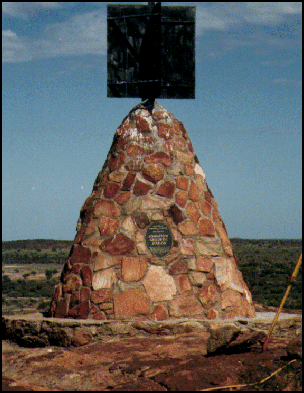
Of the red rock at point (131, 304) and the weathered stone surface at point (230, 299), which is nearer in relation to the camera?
the red rock at point (131, 304)

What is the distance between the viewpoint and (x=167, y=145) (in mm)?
7891

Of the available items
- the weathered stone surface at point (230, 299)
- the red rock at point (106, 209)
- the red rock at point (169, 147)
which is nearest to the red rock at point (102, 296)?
the red rock at point (106, 209)

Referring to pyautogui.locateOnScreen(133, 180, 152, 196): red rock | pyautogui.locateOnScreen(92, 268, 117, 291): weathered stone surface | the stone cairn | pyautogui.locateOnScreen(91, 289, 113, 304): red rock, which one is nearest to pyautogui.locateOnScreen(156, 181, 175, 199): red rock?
the stone cairn

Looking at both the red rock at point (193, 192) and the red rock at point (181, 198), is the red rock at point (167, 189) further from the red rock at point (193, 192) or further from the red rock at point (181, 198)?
the red rock at point (193, 192)

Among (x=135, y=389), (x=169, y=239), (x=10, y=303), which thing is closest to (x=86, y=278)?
(x=169, y=239)

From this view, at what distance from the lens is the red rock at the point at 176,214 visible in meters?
7.59

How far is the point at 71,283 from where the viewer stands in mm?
7566

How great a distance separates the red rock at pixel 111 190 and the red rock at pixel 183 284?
1.45 m

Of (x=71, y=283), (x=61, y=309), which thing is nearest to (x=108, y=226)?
(x=71, y=283)

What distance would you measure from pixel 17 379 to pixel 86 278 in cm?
172

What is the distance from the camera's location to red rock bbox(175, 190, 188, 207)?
25.2 ft

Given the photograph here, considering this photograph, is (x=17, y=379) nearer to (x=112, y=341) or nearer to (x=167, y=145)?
(x=112, y=341)

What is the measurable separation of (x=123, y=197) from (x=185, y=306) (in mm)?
1686

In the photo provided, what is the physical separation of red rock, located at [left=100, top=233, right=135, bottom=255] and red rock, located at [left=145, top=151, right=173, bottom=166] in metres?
1.13
